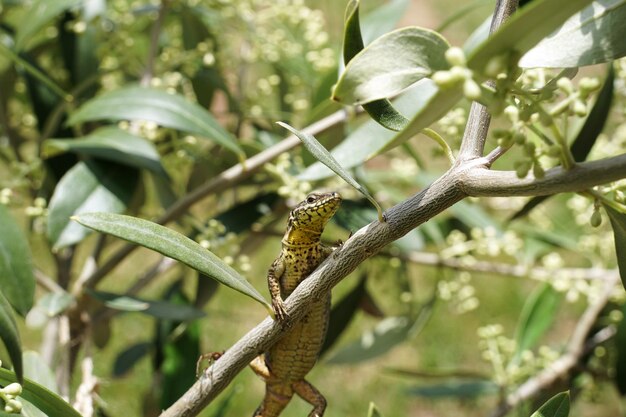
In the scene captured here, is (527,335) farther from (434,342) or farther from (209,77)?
(434,342)

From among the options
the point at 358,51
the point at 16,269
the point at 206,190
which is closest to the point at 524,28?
the point at 358,51

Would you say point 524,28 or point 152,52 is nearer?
point 524,28

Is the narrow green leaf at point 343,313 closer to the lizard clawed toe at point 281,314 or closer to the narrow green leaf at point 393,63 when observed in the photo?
the lizard clawed toe at point 281,314

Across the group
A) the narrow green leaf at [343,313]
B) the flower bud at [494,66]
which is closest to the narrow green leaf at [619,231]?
the flower bud at [494,66]

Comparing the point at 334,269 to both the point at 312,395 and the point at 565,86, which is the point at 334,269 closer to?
the point at 565,86

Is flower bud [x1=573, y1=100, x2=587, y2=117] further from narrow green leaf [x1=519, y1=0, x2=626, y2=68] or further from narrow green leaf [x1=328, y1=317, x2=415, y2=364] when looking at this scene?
narrow green leaf [x1=328, y1=317, x2=415, y2=364]

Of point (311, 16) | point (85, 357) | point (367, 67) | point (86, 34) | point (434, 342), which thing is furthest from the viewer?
point (434, 342)

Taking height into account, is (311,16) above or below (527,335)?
above

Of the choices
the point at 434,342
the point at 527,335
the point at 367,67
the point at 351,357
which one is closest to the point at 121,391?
the point at 434,342
